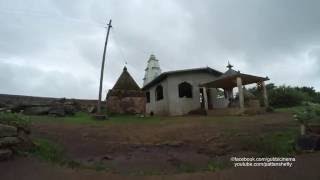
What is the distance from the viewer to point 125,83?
77.6 ft

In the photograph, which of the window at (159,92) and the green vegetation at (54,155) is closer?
the green vegetation at (54,155)

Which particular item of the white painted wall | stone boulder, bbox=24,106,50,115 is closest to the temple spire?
the white painted wall

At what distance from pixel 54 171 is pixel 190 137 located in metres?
4.66

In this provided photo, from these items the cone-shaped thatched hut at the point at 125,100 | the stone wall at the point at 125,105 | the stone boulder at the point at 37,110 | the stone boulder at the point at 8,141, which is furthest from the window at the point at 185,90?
the stone boulder at the point at 8,141

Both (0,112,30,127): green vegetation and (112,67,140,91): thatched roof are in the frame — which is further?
(112,67,140,91): thatched roof

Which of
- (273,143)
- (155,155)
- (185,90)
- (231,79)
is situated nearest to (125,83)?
(185,90)

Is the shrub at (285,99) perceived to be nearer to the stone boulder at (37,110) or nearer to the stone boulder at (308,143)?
the stone boulder at (37,110)

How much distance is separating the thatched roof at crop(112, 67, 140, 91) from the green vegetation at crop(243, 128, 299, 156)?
14.5 meters

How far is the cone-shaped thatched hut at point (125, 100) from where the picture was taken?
22.2 m

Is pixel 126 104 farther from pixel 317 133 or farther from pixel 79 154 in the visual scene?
pixel 317 133

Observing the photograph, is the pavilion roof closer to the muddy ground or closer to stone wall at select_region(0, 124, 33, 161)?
the muddy ground

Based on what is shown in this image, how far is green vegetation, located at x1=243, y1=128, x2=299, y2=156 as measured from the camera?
839 cm

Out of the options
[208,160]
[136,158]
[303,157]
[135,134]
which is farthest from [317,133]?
[135,134]

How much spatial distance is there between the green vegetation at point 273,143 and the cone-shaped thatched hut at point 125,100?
43.8 feet
